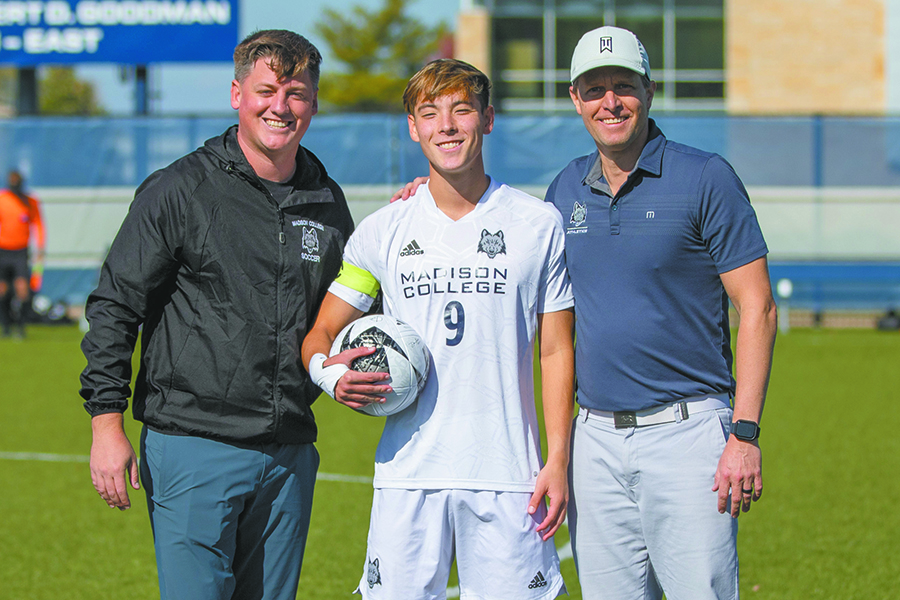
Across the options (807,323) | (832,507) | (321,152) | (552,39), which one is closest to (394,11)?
(552,39)

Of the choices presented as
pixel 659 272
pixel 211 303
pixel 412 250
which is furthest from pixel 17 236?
pixel 659 272

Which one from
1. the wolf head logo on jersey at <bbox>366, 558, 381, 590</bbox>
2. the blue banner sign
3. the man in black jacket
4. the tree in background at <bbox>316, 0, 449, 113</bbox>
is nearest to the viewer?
the wolf head logo on jersey at <bbox>366, 558, 381, 590</bbox>

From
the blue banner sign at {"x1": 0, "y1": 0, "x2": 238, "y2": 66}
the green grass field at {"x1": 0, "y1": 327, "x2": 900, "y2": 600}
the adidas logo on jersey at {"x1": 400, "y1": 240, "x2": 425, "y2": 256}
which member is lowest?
the green grass field at {"x1": 0, "y1": 327, "x2": 900, "y2": 600}

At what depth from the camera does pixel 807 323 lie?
60.1 feet

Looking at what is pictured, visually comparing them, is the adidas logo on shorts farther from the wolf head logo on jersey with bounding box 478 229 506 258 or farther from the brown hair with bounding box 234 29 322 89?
the brown hair with bounding box 234 29 322 89

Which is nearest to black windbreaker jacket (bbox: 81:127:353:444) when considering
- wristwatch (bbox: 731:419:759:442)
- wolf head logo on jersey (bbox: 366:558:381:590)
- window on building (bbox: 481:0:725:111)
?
wolf head logo on jersey (bbox: 366:558:381:590)

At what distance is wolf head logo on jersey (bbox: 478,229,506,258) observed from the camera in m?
3.22

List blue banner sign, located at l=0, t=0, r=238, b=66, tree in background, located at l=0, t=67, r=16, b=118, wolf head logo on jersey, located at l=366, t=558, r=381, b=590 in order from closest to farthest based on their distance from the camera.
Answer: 1. wolf head logo on jersey, located at l=366, t=558, r=381, b=590
2. blue banner sign, located at l=0, t=0, r=238, b=66
3. tree in background, located at l=0, t=67, r=16, b=118

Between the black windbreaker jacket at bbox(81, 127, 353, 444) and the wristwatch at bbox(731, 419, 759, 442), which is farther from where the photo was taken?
the black windbreaker jacket at bbox(81, 127, 353, 444)

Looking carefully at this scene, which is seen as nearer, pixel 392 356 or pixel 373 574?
pixel 392 356

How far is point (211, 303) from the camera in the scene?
3369 mm

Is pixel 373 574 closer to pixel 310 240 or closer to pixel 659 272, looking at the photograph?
pixel 310 240

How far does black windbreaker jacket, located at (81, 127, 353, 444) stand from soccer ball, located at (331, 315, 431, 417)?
32 centimetres

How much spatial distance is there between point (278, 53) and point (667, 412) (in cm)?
180
